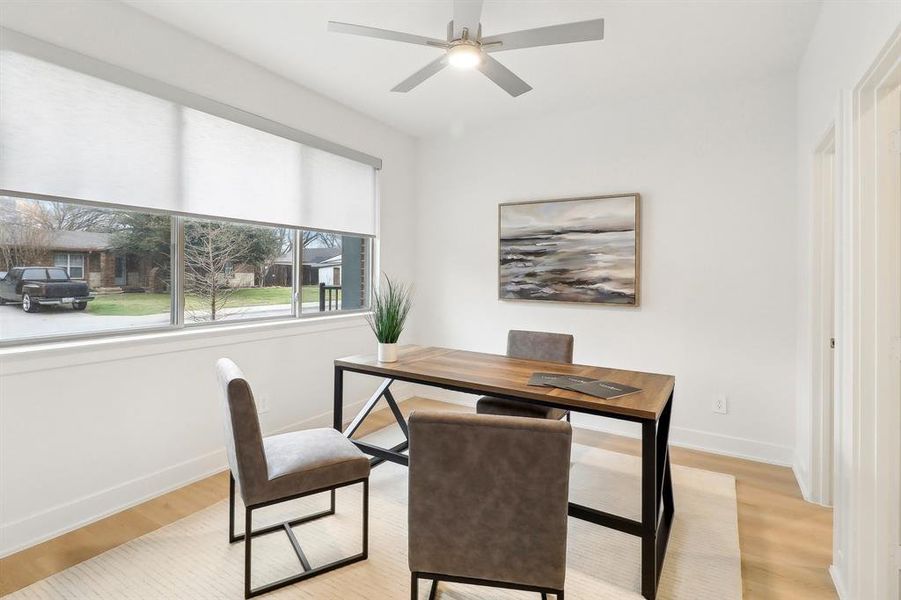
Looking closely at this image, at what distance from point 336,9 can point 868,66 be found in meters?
2.30

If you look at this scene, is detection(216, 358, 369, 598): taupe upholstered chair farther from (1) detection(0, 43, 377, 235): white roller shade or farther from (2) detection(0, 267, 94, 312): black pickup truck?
(1) detection(0, 43, 377, 235): white roller shade

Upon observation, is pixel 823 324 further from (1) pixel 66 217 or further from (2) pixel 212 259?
(1) pixel 66 217

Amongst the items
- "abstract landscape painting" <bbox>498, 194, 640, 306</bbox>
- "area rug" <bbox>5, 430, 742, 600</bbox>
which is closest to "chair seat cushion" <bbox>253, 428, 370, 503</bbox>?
"area rug" <bbox>5, 430, 742, 600</bbox>

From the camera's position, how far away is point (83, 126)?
86.3 inches

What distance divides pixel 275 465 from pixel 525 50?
8.65 feet

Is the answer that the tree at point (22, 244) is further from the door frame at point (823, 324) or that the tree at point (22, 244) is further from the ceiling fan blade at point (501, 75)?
the door frame at point (823, 324)

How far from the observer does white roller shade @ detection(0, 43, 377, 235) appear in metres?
2.01

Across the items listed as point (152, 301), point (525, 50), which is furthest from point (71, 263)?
point (525, 50)

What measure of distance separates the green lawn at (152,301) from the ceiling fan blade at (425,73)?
1.71m

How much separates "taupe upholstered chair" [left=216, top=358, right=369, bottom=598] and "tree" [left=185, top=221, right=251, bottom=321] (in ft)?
3.87

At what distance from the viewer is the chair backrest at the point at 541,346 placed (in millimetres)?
2930

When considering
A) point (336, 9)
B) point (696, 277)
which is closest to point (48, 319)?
point (336, 9)

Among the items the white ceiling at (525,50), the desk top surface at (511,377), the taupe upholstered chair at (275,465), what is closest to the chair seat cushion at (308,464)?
the taupe upholstered chair at (275,465)

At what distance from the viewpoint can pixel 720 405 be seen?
10.7 feet
